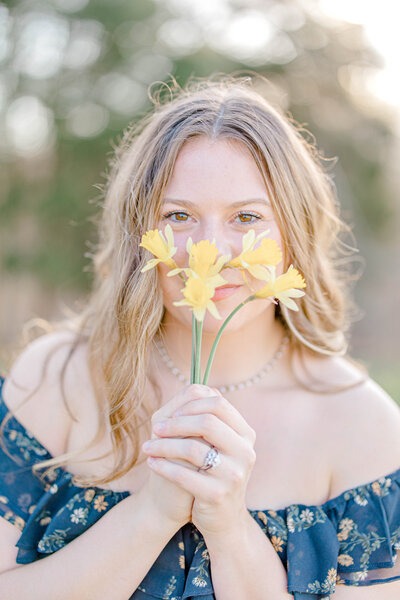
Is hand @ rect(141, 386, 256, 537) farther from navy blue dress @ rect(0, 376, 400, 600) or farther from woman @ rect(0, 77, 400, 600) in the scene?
navy blue dress @ rect(0, 376, 400, 600)

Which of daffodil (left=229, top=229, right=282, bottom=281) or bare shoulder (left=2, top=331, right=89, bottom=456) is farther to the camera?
bare shoulder (left=2, top=331, right=89, bottom=456)

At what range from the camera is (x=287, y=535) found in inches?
68.5

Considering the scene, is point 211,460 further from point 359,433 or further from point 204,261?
point 359,433

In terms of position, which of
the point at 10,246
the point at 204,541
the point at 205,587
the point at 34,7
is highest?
the point at 34,7

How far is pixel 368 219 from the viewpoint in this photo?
1213cm

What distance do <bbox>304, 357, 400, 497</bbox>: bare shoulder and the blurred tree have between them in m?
7.69

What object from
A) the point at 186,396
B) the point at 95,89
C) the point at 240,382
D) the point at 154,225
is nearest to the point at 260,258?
the point at 186,396

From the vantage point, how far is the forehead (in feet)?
5.45

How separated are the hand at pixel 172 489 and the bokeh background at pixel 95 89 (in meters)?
7.52

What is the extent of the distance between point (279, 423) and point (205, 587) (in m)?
0.56

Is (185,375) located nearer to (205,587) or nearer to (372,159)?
(205,587)

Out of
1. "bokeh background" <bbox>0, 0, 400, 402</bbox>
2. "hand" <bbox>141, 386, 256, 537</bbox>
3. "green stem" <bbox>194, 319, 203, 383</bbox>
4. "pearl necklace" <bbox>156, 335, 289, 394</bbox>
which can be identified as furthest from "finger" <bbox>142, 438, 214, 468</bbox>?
"bokeh background" <bbox>0, 0, 400, 402</bbox>

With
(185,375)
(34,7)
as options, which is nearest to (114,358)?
(185,375)

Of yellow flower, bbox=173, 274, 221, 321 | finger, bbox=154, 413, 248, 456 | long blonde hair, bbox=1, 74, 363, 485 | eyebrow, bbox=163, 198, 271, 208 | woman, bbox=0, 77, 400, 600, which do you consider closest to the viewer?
yellow flower, bbox=173, 274, 221, 321
